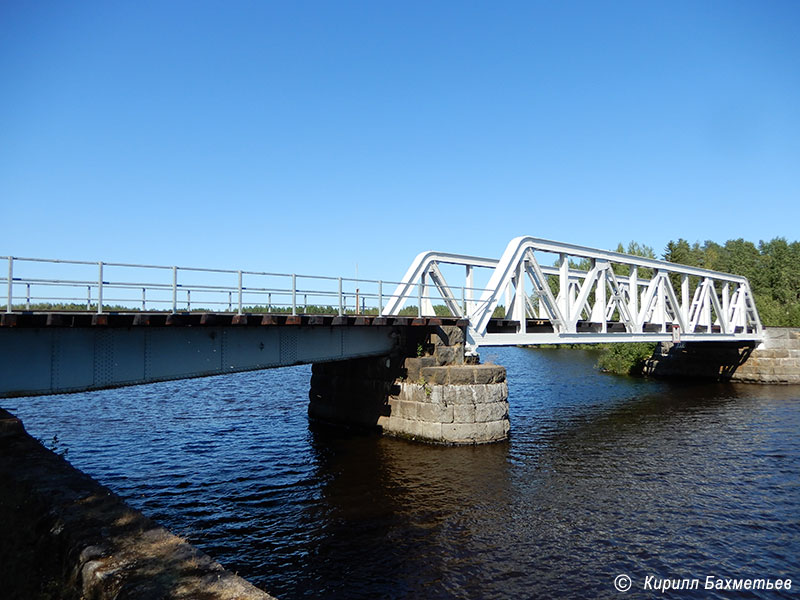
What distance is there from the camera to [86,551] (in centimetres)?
670

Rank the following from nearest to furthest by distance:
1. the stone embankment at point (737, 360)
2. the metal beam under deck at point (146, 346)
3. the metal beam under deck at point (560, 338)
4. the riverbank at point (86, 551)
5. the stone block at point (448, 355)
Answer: the riverbank at point (86, 551) < the metal beam under deck at point (146, 346) < the stone block at point (448, 355) < the metal beam under deck at point (560, 338) < the stone embankment at point (737, 360)

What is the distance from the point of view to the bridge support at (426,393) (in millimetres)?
22000

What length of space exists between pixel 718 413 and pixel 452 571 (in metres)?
26.8

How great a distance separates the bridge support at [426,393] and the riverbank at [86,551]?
14.5 m

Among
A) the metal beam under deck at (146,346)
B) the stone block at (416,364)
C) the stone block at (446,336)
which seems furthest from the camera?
the stone block at (446,336)

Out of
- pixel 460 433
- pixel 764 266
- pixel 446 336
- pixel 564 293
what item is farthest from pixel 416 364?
pixel 764 266

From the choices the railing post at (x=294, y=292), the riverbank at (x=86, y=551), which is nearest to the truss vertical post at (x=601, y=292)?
the railing post at (x=294, y=292)

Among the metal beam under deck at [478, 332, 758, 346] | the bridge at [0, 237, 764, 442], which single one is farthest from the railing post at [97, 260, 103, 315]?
the metal beam under deck at [478, 332, 758, 346]

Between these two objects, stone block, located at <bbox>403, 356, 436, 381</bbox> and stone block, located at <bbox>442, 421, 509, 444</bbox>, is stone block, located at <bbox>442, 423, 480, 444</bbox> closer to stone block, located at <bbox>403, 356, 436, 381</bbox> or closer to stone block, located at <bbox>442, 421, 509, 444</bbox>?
stone block, located at <bbox>442, 421, 509, 444</bbox>

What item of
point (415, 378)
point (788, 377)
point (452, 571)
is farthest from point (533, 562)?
point (788, 377)

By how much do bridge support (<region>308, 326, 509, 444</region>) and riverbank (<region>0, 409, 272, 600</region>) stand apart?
1449cm

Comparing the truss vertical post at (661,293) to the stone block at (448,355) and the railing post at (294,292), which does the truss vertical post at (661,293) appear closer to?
the stone block at (448,355)

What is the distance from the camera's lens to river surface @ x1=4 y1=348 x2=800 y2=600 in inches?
452

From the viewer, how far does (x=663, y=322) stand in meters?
38.6
